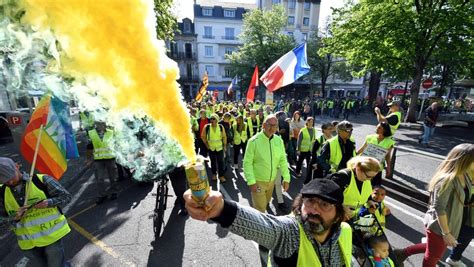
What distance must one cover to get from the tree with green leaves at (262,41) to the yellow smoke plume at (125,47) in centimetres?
3614

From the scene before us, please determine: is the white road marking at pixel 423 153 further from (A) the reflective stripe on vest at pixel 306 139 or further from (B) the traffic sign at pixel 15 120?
(B) the traffic sign at pixel 15 120

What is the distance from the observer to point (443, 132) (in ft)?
47.6

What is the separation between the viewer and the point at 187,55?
152 feet

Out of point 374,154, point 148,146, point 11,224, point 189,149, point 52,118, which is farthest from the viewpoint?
point 148,146

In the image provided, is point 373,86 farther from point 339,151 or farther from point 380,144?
point 339,151

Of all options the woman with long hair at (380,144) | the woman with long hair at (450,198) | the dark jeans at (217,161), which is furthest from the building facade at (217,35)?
the woman with long hair at (450,198)

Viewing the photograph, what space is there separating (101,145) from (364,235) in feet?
17.7

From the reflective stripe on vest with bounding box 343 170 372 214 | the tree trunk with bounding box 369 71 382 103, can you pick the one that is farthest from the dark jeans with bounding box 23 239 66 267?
the tree trunk with bounding box 369 71 382 103

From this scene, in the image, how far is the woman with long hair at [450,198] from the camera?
9.30ft

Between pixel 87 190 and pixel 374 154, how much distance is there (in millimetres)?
7145

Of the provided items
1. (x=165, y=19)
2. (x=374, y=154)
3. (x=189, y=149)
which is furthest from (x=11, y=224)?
(x=165, y=19)

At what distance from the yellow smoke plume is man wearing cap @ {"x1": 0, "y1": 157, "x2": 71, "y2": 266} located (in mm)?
1850

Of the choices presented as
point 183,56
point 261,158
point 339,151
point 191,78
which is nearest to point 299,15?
point 183,56

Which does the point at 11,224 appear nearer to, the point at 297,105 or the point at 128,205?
the point at 128,205
